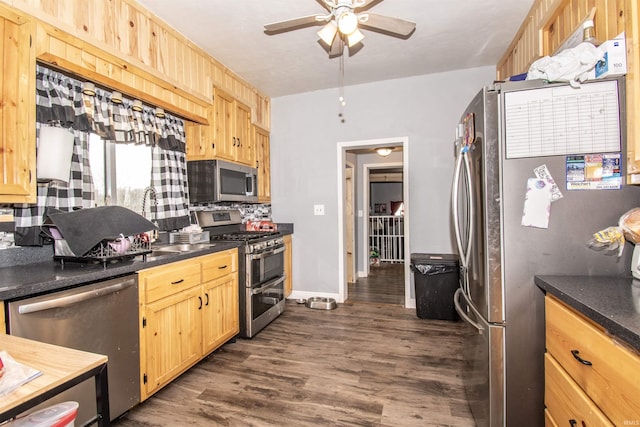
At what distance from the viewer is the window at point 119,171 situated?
2352 millimetres

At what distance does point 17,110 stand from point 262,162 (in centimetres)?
268

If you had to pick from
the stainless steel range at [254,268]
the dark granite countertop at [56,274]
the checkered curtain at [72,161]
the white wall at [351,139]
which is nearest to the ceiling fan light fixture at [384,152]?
the white wall at [351,139]

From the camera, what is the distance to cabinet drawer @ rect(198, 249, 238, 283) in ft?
7.89

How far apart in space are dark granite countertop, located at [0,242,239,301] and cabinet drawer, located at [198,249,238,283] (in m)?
0.37

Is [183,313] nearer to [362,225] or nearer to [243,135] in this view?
[243,135]

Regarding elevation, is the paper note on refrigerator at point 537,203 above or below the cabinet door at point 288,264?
above

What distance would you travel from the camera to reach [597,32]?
161 centimetres

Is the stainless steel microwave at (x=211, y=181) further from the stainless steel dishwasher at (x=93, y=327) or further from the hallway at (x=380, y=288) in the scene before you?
the hallway at (x=380, y=288)

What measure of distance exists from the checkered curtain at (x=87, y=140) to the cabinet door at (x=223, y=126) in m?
0.35

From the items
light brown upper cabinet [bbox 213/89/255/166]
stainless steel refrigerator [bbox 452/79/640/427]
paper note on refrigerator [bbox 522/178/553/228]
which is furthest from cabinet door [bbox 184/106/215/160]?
paper note on refrigerator [bbox 522/178/553/228]

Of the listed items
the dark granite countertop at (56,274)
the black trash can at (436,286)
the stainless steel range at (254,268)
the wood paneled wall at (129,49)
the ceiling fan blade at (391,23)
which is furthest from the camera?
the black trash can at (436,286)

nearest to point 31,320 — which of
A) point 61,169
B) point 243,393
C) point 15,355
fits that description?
point 15,355

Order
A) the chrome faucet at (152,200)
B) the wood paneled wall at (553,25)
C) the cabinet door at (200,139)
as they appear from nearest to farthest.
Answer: the wood paneled wall at (553,25)
the chrome faucet at (152,200)
the cabinet door at (200,139)

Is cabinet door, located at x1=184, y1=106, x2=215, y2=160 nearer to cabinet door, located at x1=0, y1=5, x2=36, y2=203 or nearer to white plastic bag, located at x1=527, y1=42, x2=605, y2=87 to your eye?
cabinet door, located at x1=0, y1=5, x2=36, y2=203
